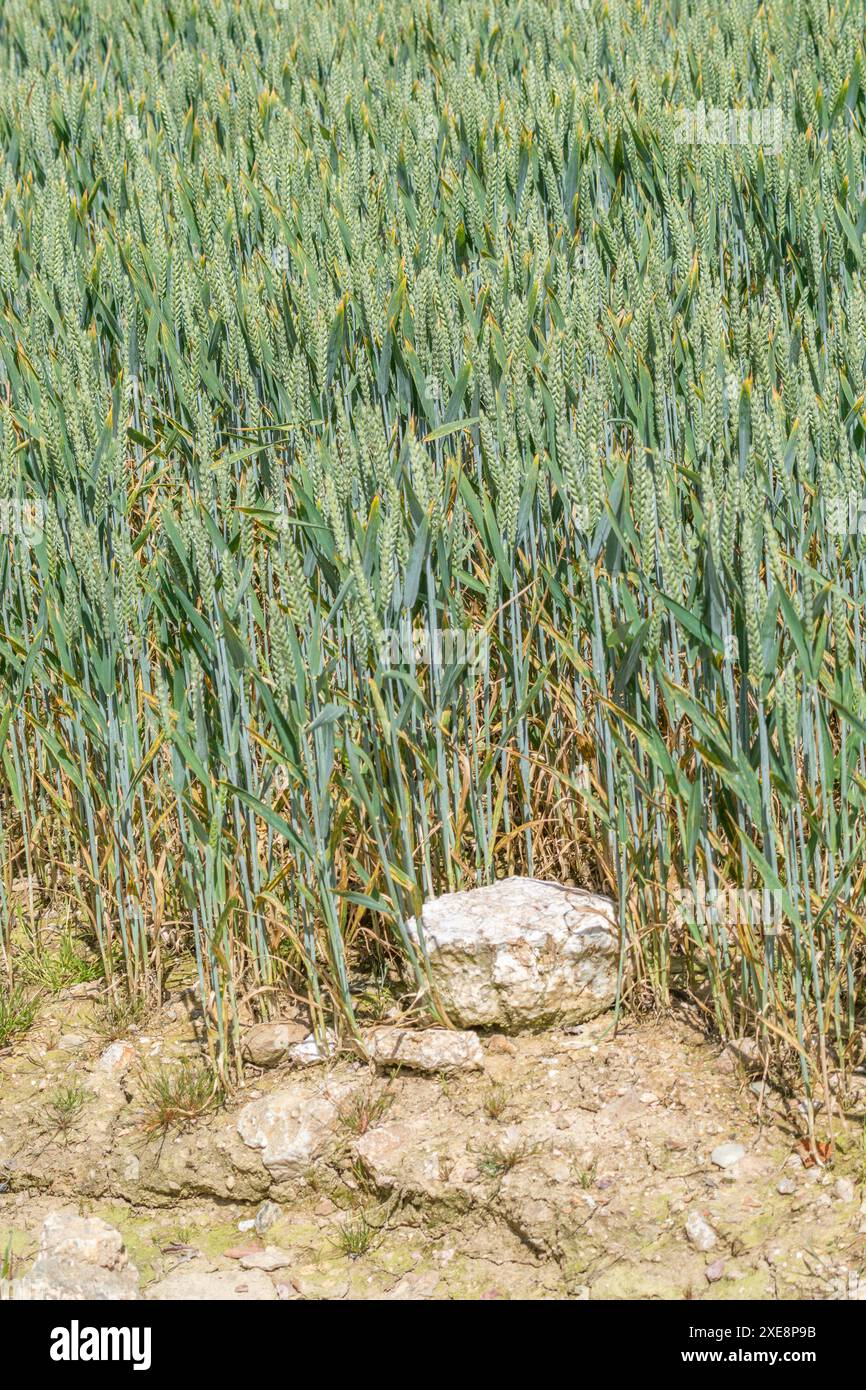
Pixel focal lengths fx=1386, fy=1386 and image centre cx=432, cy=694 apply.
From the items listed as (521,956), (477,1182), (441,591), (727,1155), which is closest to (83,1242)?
(477,1182)

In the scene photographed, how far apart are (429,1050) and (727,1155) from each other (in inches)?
17.8

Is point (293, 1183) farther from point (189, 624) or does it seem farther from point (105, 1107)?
point (189, 624)

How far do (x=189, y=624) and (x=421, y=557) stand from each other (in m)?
0.47

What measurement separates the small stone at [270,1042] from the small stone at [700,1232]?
66cm

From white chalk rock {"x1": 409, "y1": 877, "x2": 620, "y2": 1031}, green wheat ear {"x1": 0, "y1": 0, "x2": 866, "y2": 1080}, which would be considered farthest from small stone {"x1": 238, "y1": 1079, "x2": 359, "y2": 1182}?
white chalk rock {"x1": 409, "y1": 877, "x2": 620, "y2": 1031}

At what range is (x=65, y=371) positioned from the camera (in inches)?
102

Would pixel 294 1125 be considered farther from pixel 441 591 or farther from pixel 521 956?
pixel 441 591

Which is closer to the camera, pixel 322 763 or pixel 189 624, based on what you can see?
pixel 322 763

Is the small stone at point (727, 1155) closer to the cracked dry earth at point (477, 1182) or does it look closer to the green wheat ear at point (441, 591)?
the cracked dry earth at point (477, 1182)

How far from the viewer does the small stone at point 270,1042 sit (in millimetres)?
2119

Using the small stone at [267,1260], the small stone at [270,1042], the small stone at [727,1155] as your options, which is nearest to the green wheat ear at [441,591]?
the small stone at [270,1042]

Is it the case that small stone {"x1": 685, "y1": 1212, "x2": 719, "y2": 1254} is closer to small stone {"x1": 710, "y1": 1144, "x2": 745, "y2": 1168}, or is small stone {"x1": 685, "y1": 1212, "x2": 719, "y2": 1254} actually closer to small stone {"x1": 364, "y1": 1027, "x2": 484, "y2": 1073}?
small stone {"x1": 710, "y1": 1144, "x2": 745, "y2": 1168}

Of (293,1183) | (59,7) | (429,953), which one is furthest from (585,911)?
(59,7)

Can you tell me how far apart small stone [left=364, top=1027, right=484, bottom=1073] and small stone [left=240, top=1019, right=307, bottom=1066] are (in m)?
0.13
